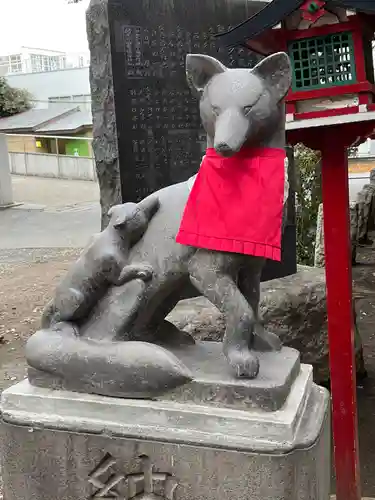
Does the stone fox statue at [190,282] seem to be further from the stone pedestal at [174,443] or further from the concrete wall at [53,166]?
the concrete wall at [53,166]

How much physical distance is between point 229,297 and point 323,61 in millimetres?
1378

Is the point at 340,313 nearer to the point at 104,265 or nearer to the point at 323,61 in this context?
the point at 323,61

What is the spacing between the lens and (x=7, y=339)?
5.38 metres

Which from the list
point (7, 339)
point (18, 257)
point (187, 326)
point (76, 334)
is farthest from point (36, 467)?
point (18, 257)

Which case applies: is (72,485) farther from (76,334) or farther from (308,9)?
(308,9)

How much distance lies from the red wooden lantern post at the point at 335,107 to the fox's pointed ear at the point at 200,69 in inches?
36.4

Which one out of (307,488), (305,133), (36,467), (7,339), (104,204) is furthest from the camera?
(7,339)

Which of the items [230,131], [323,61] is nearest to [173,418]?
[230,131]

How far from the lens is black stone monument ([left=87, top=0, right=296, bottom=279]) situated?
3762 mm

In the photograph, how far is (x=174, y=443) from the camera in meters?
1.63

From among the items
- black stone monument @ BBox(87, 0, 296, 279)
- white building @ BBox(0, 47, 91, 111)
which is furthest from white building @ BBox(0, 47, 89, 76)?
black stone monument @ BBox(87, 0, 296, 279)

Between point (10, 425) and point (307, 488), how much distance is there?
2.93 feet

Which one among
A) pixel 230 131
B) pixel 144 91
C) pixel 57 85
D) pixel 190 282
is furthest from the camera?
pixel 57 85

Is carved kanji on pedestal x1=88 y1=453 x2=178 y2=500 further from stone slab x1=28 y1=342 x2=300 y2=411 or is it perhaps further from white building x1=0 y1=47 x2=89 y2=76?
white building x1=0 y1=47 x2=89 y2=76
